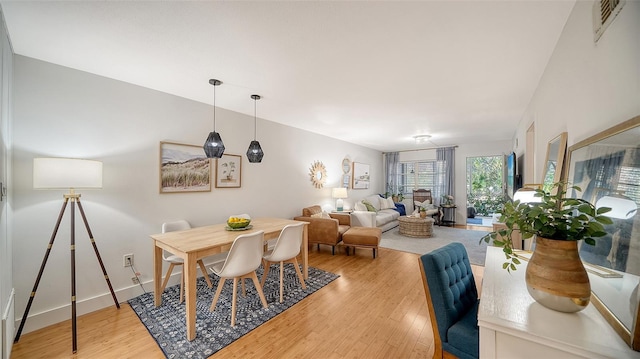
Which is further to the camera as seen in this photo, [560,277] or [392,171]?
[392,171]

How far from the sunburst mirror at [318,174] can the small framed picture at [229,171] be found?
181 cm

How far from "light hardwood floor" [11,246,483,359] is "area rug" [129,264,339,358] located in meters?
0.07

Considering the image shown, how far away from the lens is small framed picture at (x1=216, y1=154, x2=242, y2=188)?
3.54 meters

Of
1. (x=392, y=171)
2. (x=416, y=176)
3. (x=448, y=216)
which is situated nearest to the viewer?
(x=448, y=216)

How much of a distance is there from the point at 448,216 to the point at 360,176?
2988mm

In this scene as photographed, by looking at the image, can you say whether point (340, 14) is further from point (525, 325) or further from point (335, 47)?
point (525, 325)

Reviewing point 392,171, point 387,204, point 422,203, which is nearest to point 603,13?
point 387,204

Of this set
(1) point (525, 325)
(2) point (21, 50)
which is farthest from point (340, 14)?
(2) point (21, 50)

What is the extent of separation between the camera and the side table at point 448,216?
7016 mm

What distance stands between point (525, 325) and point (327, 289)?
2267 mm

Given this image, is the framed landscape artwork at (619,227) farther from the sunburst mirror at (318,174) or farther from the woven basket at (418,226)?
the woven basket at (418,226)

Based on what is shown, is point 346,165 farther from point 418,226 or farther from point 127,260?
point 127,260

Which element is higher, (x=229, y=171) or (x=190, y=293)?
(x=229, y=171)

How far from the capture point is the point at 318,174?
5.41m
